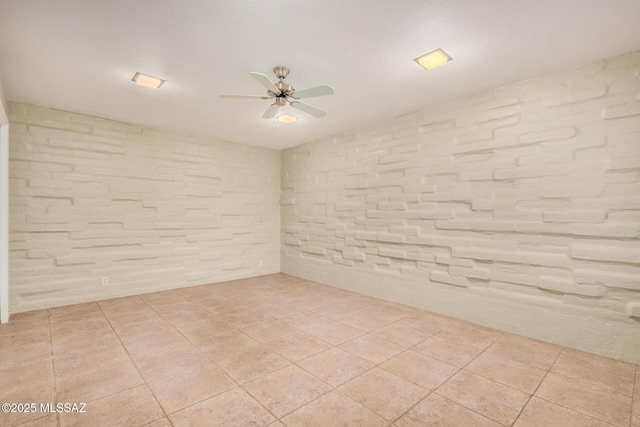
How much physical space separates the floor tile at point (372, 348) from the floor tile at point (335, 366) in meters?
0.08

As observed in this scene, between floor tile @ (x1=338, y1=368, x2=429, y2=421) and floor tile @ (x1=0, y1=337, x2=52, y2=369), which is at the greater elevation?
floor tile @ (x1=0, y1=337, x2=52, y2=369)

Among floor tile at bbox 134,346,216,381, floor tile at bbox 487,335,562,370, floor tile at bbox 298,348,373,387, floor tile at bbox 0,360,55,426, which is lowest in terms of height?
floor tile at bbox 487,335,562,370

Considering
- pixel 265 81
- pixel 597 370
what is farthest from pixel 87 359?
pixel 597 370

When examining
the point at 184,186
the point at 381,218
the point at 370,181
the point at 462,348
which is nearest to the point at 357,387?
the point at 462,348

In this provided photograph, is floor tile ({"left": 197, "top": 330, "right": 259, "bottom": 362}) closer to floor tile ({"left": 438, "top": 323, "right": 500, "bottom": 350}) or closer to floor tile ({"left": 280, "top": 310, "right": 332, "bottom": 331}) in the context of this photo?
floor tile ({"left": 280, "top": 310, "right": 332, "bottom": 331})

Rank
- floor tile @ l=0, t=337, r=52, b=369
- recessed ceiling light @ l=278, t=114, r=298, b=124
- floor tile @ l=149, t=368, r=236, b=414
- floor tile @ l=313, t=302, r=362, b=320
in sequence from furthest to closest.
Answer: recessed ceiling light @ l=278, t=114, r=298, b=124 → floor tile @ l=313, t=302, r=362, b=320 → floor tile @ l=0, t=337, r=52, b=369 → floor tile @ l=149, t=368, r=236, b=414

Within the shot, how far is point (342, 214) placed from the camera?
4.81m

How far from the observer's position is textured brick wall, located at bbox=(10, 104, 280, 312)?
3.62m

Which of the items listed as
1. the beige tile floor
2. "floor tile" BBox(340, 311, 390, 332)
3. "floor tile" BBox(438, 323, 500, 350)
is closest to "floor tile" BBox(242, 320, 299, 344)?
the beige tile floor

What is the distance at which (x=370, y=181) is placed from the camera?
4391mm

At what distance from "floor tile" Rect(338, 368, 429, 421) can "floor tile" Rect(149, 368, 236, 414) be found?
88 centimetres

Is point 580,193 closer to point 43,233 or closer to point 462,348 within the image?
point 462,348

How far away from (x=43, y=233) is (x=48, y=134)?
49.8 inches

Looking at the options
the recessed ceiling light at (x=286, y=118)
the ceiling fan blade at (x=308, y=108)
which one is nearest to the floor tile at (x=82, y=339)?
the ceiling fan blade at (x=308, y=108)
